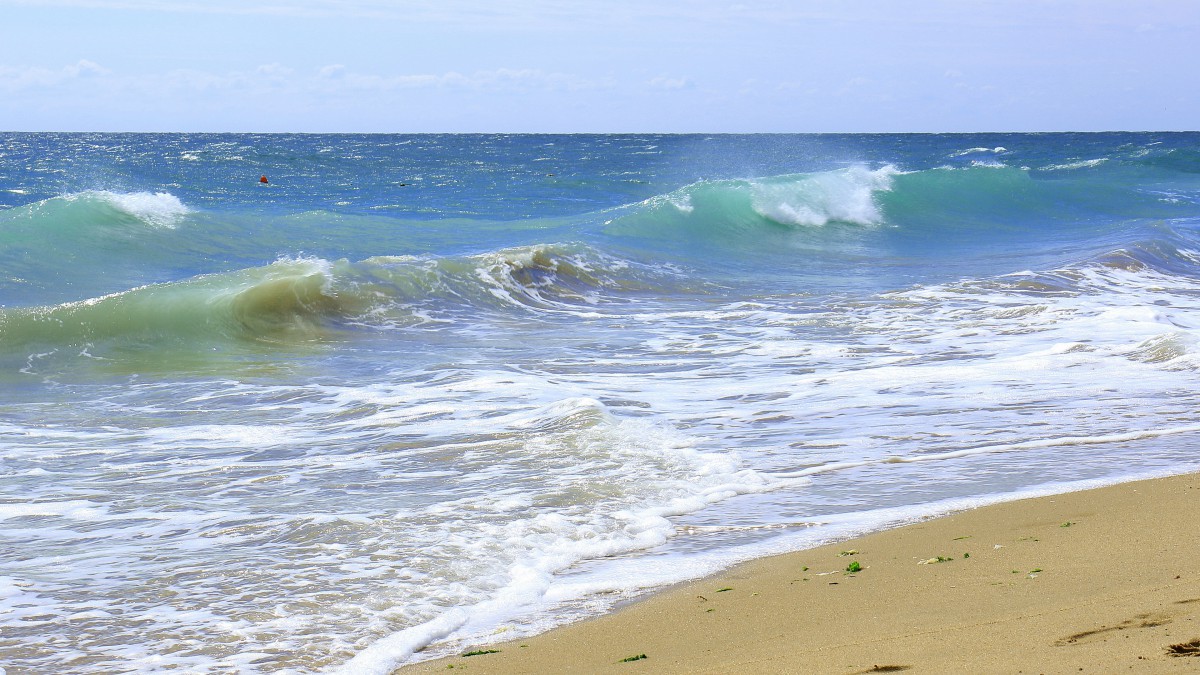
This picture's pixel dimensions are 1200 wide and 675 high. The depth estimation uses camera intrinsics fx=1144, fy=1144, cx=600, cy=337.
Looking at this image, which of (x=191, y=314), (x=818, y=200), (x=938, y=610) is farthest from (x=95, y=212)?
(x=938, y=610)

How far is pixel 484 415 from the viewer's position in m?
7.21

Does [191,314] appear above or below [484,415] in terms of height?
above

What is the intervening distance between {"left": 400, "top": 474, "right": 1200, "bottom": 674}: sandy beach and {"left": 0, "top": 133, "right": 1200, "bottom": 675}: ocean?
0.91 ft

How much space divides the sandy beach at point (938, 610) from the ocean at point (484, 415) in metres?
0.28

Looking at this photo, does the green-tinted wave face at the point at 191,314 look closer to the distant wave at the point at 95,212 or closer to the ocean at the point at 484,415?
the ocean at the point at 484,415

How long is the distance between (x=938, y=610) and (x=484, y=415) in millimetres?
4111

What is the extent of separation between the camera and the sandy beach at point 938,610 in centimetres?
296

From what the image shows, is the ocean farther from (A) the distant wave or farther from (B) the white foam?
(B) the white foam

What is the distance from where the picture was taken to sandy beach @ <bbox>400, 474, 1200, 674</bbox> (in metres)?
2.96

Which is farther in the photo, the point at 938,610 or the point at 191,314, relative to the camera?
the point at 191,314

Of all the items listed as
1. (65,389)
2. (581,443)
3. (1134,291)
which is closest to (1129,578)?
(581,443)

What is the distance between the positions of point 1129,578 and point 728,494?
205 centimetres

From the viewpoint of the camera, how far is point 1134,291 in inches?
528

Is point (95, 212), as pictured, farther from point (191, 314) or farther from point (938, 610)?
point (938, 610)
